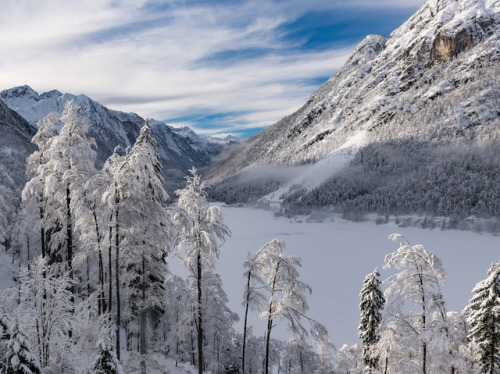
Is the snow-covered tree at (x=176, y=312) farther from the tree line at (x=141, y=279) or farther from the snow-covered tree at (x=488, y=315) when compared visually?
the snow-covered tree at (x=488, y=315)

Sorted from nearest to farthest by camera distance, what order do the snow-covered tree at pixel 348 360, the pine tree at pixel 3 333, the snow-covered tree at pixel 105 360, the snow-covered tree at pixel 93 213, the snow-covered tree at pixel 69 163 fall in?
1. the pine tree at pixel 3 333
2. the snow-covered tree at pixel 105 360
3. the snow-covered tree at pixel 93 213
4. the snow-covered tree at pixel 69 163
5. the snow-covered tree at pixel 348 360

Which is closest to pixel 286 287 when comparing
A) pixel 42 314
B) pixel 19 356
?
pixel 42 314

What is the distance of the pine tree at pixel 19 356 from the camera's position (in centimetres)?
827

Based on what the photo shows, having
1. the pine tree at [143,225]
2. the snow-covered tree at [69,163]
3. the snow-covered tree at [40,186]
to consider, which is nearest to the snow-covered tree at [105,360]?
the pine tree at [143,225]

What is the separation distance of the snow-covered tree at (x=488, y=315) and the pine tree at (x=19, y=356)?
15.0m

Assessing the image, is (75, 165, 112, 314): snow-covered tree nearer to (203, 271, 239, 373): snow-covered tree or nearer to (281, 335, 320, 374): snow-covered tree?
(203, 271, 239, 373): snow-covered tree

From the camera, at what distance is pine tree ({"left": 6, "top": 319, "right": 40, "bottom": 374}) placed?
8.27 m

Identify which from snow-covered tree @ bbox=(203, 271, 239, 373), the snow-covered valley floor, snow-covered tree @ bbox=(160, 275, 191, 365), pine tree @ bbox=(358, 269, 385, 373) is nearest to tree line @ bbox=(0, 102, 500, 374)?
snow-covered tree @ bbox=(203, 271, 239, 373)

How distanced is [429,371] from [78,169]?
63.6 feet

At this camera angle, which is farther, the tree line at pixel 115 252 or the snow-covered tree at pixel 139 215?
the snow-covered tree at pixel 139 215

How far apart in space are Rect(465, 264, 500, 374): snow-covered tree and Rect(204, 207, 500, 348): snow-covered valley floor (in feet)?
59.4

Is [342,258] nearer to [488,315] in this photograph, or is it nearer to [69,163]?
[488,315]

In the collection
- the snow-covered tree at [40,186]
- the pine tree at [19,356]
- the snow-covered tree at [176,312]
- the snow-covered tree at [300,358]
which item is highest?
the snow-covered tree at [40,186]

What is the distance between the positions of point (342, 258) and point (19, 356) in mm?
80558
